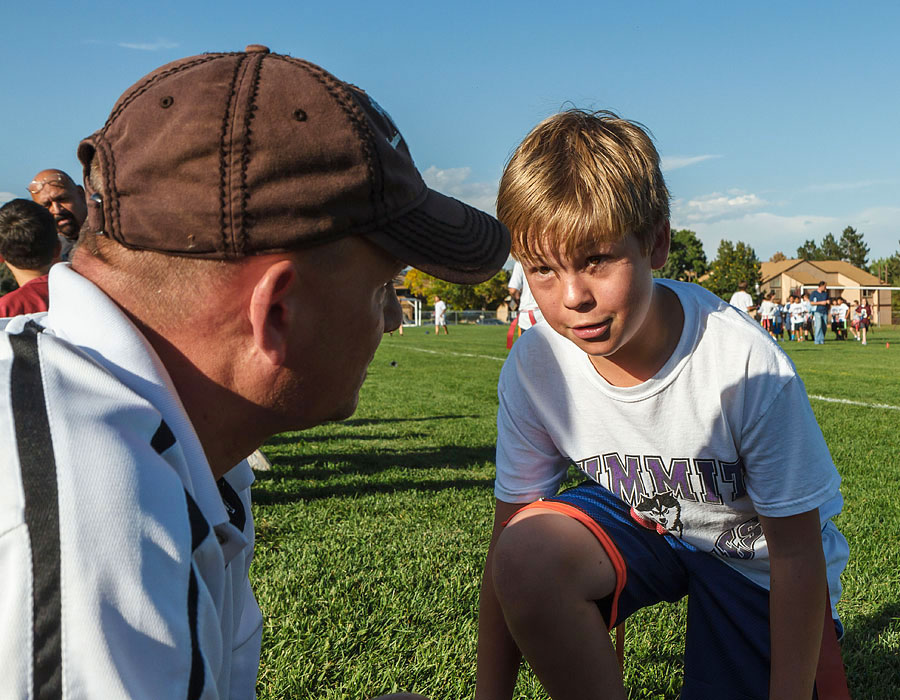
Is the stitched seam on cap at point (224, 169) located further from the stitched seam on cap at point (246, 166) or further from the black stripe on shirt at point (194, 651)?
the black stripe on shirt at point (194, 651)

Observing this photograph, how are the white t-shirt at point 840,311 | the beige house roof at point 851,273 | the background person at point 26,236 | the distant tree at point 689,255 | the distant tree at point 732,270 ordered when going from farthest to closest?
the distant tree at point 689,255 → the beige house roof at point 851,273 → the distant tree at point 732,270 → the white t-shirt at point 840,311 → the background person at point 26,236

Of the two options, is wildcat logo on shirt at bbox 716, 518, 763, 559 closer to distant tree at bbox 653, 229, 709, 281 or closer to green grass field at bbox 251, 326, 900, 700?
green grass field at bbox 251, 326, 900, 700

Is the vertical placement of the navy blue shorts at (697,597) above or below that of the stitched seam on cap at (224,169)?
below

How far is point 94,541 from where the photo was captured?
832 mm

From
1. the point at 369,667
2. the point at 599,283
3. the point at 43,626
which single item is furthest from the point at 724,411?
the point at 43,626

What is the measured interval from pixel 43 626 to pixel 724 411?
196 cm

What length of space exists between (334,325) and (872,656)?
9.15 ft

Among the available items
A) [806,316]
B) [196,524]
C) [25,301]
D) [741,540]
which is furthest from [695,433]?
[806,316]

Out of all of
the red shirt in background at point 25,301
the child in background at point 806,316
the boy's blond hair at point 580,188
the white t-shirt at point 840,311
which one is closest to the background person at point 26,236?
the red shirt in background at point 25,301

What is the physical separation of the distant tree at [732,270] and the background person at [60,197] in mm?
86650

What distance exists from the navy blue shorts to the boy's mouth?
566 mm

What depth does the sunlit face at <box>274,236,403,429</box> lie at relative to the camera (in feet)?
4.24

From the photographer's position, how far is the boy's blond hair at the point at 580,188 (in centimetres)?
238

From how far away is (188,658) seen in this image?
91cm
